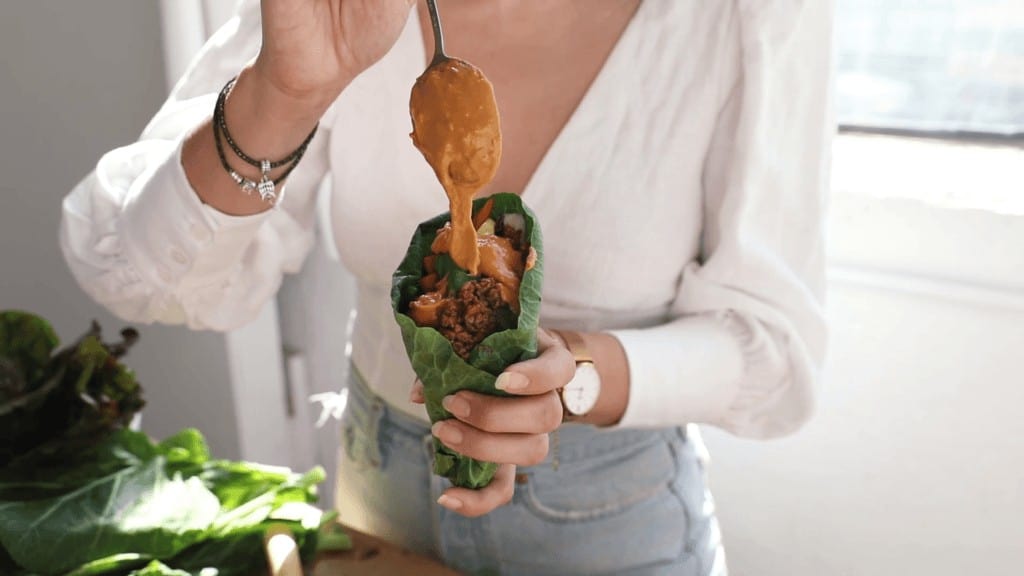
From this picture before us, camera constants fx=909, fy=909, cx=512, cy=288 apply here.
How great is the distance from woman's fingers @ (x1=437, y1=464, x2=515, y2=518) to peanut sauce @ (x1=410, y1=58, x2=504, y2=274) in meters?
0.15

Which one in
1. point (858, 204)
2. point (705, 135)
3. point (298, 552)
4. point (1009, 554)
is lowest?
point (1009, 554)

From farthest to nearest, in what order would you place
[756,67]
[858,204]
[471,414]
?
[858,204] < [756,67] < [471,414]

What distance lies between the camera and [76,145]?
135cm

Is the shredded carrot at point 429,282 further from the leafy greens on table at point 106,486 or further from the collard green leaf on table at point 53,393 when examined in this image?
the collard green leaf on table at point 53,393

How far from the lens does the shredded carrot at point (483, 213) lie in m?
0.59

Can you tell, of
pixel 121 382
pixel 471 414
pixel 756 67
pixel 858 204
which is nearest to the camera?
pixel 471 414

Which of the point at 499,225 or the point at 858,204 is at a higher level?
the point at 499,225

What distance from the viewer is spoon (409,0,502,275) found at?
1.73 ft

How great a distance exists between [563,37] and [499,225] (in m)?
0.30

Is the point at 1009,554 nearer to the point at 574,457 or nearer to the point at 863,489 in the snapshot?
the point at 863,489

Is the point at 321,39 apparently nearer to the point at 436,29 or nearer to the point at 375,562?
the point at 436,29

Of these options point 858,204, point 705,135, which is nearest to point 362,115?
point 705,135

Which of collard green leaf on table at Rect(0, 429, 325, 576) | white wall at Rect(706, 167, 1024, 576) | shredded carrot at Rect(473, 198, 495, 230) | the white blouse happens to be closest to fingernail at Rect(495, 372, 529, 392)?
shredded carrot at Rect(473, 198, 495, 230)

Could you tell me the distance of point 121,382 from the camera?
89 cm
